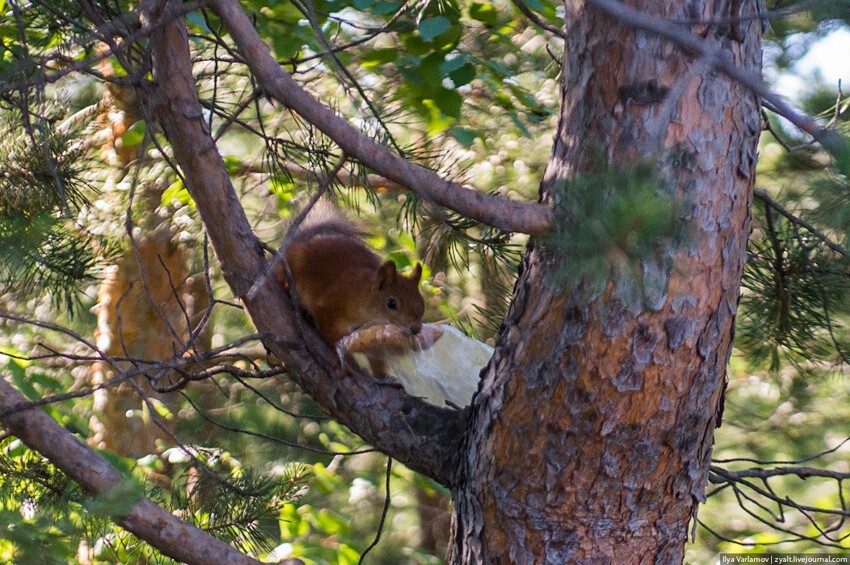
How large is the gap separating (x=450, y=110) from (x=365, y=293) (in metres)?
0.70

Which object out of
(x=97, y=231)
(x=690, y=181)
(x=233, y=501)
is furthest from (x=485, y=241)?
(x=97, y=231)

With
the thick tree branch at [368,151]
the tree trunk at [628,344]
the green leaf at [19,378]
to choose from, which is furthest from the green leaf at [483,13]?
the green leaf at [19,378]

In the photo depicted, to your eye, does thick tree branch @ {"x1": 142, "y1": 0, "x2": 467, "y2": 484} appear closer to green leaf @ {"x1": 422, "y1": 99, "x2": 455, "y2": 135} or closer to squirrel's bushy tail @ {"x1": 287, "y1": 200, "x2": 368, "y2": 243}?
green leaf @ {"x1": 422, "y1": 99, "x2": 455, "y2": 135}

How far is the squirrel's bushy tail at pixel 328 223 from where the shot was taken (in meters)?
2.44

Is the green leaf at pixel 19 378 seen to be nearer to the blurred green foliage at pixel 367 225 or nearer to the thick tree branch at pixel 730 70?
the blurred green foliage at pixel 367 225

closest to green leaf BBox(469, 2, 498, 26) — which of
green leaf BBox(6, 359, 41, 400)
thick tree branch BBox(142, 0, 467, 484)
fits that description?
thick tree branch BBox(142, 0, 467, 484)

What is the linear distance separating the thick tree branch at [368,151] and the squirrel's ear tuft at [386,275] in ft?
3.89

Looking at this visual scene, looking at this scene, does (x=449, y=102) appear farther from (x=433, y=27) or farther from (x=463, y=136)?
(x=433, y=27)

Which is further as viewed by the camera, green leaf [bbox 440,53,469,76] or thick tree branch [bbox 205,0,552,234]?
green leaf [bbox 440,53,469,76]

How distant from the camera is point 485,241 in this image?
1.67 meters

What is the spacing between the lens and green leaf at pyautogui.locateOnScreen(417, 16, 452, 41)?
154cm

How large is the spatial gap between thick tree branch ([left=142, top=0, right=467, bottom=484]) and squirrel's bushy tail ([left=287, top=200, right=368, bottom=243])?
2.77 feet

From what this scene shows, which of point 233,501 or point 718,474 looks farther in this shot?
point 233,501

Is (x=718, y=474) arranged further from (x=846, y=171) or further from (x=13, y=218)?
(x=13, y=218)
